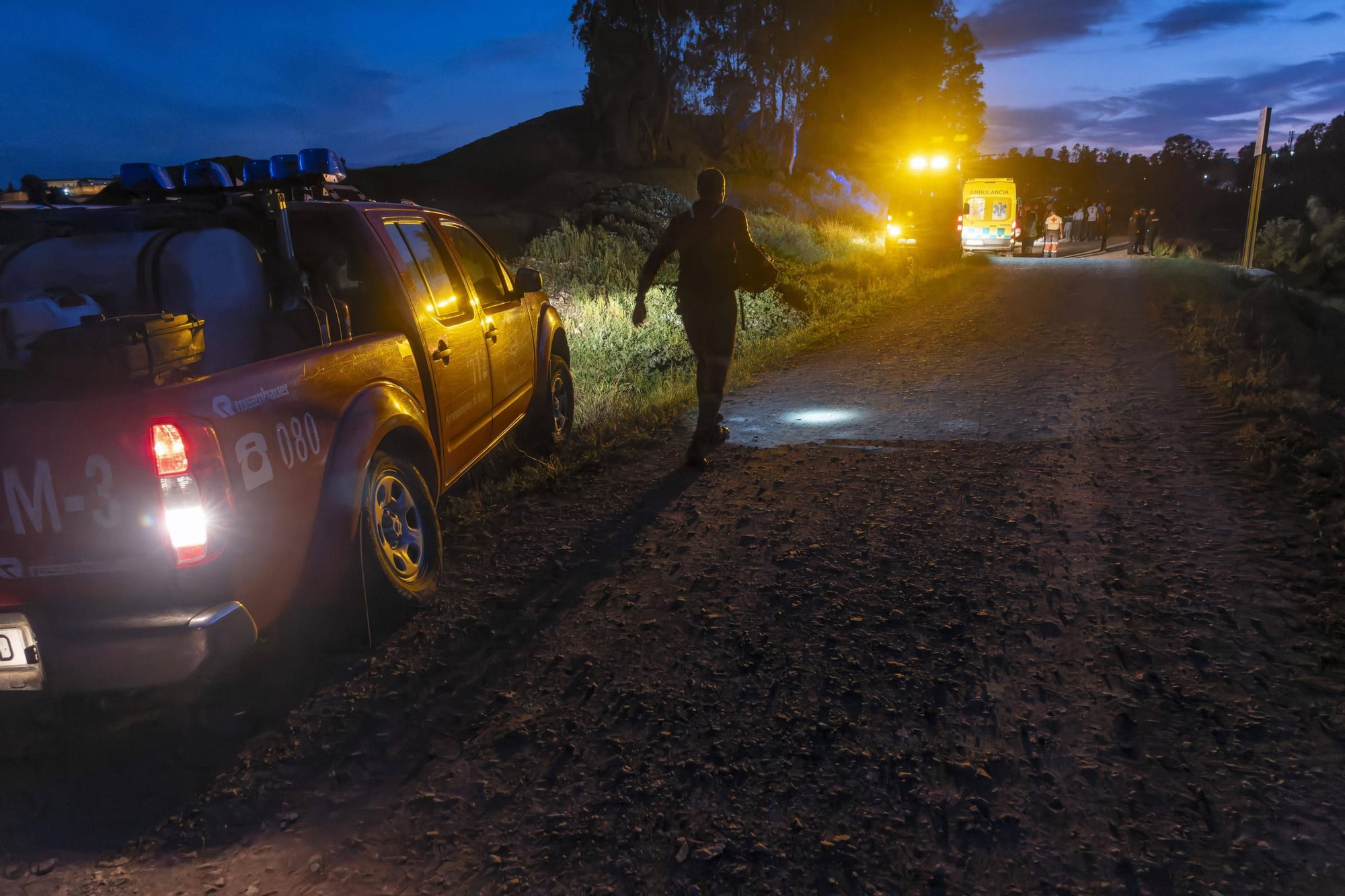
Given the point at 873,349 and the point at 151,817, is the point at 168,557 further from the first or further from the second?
the point at 873,349

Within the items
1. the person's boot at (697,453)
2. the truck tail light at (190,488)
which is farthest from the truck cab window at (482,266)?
the truck tail light at (190,488)

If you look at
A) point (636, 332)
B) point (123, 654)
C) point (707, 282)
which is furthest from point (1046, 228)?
point (123, 654)

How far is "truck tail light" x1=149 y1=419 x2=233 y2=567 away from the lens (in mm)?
2521

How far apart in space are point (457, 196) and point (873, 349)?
47183 millimetres

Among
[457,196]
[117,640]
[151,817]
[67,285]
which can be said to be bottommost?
[151,817]

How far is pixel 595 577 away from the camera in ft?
14.3

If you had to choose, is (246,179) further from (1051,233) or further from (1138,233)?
(1138,233)

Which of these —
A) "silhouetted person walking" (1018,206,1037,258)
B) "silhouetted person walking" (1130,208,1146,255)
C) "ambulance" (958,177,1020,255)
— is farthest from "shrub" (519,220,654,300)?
"silhouetted person walking" (1130,208,1146,255)

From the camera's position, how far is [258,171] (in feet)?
14.8

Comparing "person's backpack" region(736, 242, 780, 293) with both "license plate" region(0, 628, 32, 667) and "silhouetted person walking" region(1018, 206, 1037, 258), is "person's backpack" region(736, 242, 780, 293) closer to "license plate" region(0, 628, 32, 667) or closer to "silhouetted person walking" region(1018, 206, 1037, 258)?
"license plate" region(0, 628, 32, 667)

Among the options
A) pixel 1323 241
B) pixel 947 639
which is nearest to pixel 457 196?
pixel 1323 241

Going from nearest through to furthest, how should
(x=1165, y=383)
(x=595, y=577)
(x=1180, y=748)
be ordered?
(x=1180, y=748)
(x=595, y=577)
(x=1165, y=383)

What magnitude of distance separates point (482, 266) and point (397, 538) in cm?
268

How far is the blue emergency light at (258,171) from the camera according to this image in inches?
177
